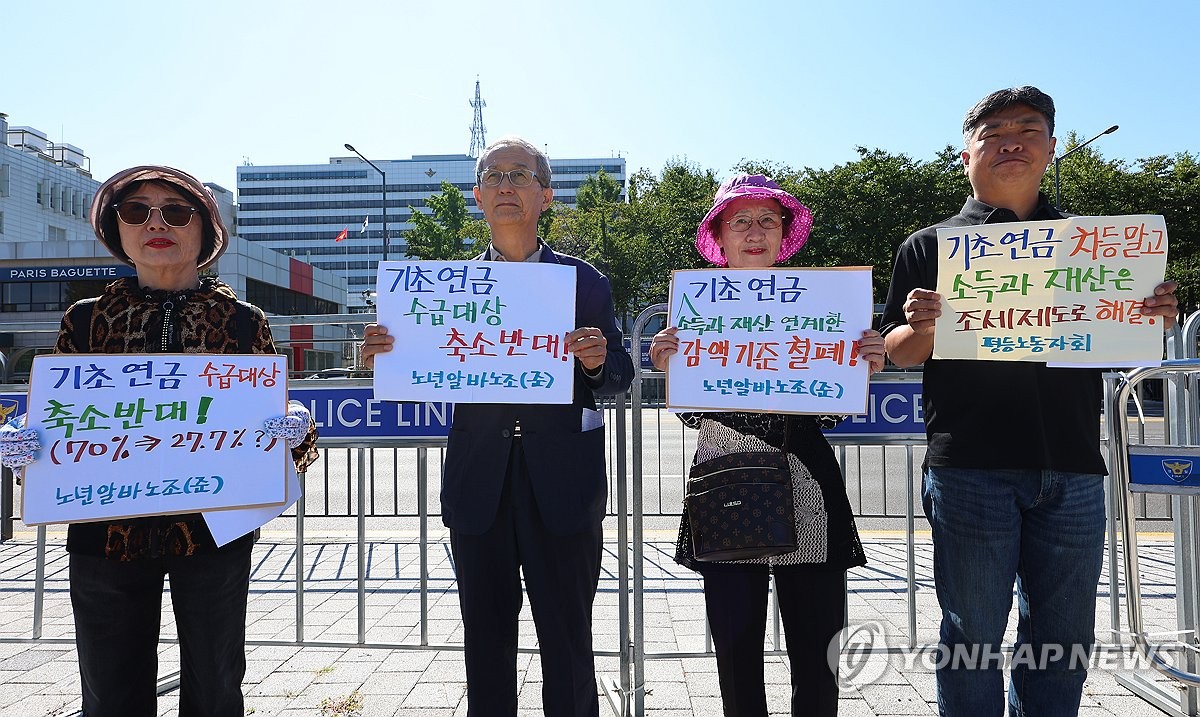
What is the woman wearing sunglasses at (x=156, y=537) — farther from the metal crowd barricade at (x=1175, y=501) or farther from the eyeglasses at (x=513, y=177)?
the metal crowd barricade at (x=1175, y=501)

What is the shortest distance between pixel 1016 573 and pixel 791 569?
0.77m

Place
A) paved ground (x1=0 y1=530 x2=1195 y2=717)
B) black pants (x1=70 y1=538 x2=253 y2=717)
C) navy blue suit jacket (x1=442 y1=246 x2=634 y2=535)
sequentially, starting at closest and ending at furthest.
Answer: black pants (x1=70 y1=538 x2=253 y2=717) → navy blue suit jacket (x1=442 y1=246 x2=634 y2=535) → paved ground (x1=0 y1=530 x2=1195 y2=717)

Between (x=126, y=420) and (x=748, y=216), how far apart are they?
89.5 inches

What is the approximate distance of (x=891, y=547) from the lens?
254 inches

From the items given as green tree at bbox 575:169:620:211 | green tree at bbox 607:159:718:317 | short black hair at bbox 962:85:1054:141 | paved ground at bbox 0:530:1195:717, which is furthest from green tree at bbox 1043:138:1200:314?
short black hair at bbox 962:85:1054:141

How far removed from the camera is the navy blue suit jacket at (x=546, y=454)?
259cm

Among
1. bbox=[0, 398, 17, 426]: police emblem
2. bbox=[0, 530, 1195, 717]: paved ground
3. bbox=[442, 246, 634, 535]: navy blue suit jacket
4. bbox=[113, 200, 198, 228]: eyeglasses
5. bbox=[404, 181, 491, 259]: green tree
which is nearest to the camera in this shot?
bbox=[113, 200, 198, 228]: eyeglasses

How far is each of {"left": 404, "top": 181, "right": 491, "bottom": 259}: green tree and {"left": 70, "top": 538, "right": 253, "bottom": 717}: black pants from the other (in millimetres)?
35781

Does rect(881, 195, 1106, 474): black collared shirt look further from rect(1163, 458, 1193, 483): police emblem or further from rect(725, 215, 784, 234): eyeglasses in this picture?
rect(1163, 458, 1193, 483): police emblem

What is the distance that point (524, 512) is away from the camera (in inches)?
103

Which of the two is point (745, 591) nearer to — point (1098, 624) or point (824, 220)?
point (1098, 624)

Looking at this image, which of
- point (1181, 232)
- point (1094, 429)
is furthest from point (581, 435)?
point (1181, 232)

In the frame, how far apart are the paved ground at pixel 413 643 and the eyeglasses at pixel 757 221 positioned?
7.08 feet

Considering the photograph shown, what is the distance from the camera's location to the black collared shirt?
2.37 m
